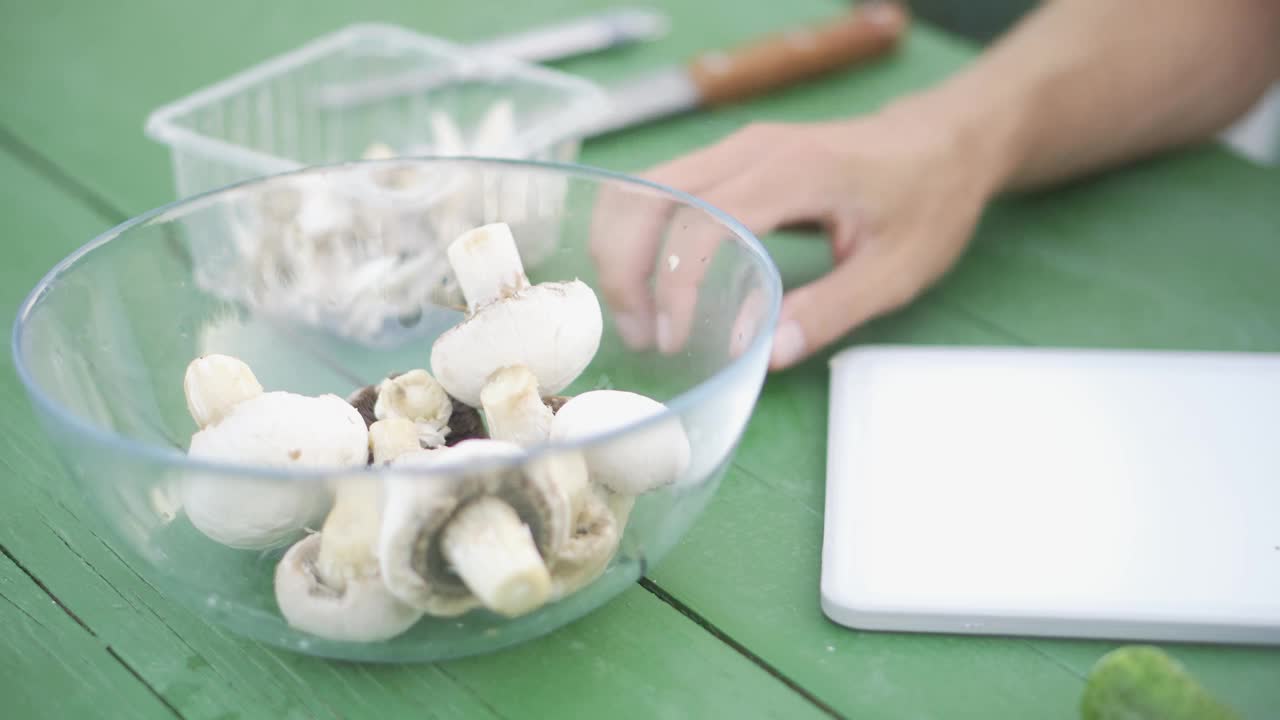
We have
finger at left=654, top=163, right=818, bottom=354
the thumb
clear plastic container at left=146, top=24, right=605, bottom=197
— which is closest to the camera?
finger at left=654, top=163, right=818, bottom=354

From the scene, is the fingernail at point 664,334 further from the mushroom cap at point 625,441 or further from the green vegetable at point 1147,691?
the green vegetable at point 1147,691

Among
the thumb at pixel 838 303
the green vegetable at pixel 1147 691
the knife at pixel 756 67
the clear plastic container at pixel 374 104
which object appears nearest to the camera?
the green vegetable at pixel 1147 691

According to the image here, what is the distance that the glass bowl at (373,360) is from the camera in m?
0.41

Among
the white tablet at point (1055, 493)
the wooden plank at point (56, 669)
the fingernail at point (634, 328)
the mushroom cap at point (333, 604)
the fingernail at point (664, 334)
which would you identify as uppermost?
the mushroom cap at point (333, 604)

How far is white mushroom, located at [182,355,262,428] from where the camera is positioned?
19.0 inches

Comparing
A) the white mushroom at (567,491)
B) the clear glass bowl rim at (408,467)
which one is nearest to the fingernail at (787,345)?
the clear glass bowl rim at (408,467)

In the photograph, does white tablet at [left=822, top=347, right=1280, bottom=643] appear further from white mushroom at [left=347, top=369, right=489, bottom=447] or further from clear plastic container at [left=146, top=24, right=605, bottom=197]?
clear plastic container at [left=146, top=24, right=605, bottom=197]

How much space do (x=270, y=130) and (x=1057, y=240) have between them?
0.58 m

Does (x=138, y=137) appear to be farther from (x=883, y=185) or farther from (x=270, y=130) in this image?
(x=883, y=185)

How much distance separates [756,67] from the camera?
1.05m

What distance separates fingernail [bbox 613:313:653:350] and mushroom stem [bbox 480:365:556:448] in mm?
159

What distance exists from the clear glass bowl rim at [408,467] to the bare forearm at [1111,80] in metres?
0.36

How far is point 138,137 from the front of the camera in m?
0.97

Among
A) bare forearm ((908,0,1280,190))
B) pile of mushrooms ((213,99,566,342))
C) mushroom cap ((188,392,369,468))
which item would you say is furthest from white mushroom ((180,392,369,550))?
bare forearm ((908,0,1280,190))
